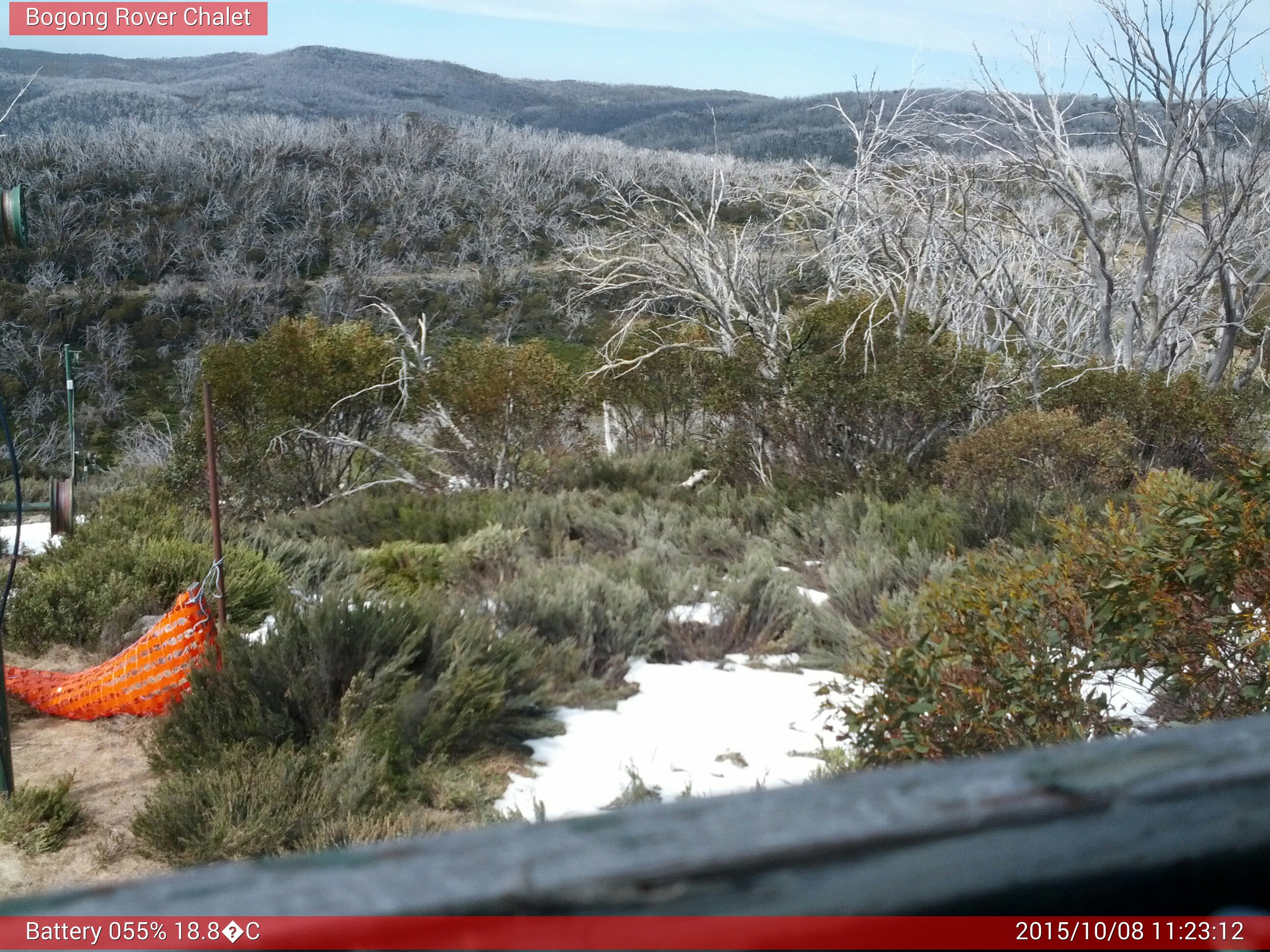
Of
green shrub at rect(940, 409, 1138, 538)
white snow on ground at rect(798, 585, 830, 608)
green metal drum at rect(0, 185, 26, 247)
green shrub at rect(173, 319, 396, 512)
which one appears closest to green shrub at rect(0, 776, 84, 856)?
green metal drum at rect(0, 185, 26, 247)

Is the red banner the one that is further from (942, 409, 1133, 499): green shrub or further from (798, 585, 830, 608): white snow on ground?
(942, 409, 1133, 499): green shrub

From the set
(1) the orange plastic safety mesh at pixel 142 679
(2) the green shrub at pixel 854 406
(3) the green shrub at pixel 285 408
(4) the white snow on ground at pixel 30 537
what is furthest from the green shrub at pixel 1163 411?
(4) the white snow on ground at pixel 30 537

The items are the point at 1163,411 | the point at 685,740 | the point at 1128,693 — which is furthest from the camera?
the point at 1163,411

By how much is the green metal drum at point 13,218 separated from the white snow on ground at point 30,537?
16.8ft

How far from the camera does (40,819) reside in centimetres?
363

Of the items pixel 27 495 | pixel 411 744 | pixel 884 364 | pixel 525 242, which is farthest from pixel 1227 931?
pixel 525 242

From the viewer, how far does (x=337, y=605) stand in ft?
15.3

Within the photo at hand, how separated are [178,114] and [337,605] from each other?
64058mm

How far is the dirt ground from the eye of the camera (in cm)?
340

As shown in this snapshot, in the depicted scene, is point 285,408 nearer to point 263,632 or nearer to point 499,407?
point 499,407

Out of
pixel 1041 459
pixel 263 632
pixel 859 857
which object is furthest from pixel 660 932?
pixel 1041 459

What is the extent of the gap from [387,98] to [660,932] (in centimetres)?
8517

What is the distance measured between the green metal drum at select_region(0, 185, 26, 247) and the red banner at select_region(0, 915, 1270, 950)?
3494mm

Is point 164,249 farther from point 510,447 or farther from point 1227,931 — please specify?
point 1227,931
